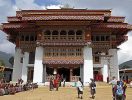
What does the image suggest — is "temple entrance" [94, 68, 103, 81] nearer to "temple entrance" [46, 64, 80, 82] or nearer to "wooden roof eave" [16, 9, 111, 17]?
"temple entrance" [46, 64, 80, 82]

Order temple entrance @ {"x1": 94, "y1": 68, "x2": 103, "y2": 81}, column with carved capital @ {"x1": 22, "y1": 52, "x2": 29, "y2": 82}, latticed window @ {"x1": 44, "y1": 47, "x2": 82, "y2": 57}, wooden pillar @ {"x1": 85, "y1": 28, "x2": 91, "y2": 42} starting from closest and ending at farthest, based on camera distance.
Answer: latticed window @ {"x1": 44, "y1": 47, "x2": 82, "y2": 57}
wooden pillar @ {"x1": 85, "y1": 28, "x2": 91, "y2": 42}
temple entrance @ {"x1": 94, "y1": 68, "x2": 103, "y2": 81}
column with carved capital @ {"x1": 22, "y1": 52, "x2": 29, "y2": 82}

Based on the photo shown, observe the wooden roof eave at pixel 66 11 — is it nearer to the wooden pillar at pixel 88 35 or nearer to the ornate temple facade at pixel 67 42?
the ornate temple facade at pixel 67 42

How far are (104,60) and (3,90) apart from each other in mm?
23198

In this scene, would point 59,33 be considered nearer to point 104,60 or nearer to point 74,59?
point 74,59

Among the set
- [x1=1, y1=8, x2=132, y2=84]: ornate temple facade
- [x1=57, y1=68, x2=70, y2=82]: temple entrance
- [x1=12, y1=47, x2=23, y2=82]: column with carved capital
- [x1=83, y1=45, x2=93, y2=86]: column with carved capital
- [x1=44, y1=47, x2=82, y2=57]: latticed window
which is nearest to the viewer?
[x1=83, y1=45, x2=93, y2=86]: column with carved capital

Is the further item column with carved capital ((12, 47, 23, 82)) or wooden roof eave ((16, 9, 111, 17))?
column with carved capital ((12, 47, 23, 82))

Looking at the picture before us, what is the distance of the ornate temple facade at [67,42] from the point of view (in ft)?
132

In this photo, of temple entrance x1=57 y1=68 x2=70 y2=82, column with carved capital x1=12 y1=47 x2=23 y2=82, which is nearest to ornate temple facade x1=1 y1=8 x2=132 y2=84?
temple entrance x1=57 y1=68 x2=70 y2=82

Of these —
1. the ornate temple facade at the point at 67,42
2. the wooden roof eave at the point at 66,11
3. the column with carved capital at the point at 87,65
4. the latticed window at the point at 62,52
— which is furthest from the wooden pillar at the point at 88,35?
the wooden roof eave at the point at 66,11

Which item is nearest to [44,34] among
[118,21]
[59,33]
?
[59,33]

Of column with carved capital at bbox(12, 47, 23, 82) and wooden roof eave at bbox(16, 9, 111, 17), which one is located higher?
wooden roof eave at bbox(16, 9, 111, 17)

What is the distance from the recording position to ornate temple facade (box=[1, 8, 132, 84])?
40219mm

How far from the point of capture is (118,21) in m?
44.8

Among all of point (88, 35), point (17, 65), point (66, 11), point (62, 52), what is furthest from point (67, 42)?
point (17, 65)
